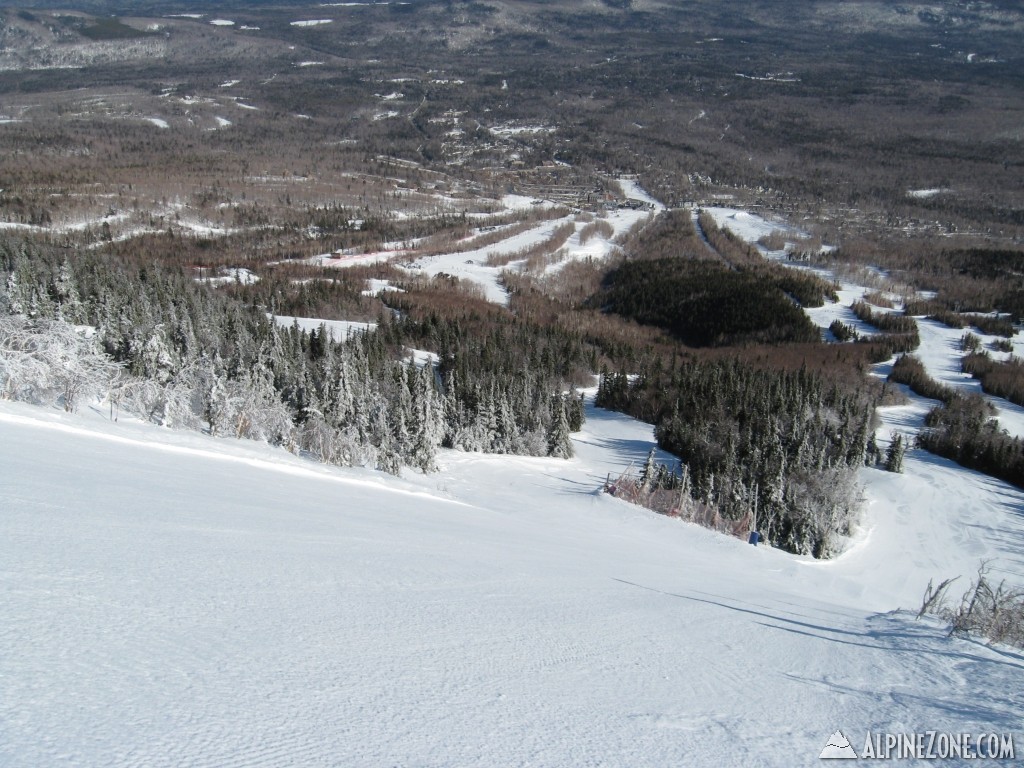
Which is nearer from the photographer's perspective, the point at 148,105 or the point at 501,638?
the point at 501,638

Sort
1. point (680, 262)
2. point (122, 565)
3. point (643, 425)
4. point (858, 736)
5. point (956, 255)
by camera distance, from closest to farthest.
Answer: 1. point (858, 736)
2. point (122, 565)
3. point (643, 425)
4. point (680, 262)
5. point (956, 255)

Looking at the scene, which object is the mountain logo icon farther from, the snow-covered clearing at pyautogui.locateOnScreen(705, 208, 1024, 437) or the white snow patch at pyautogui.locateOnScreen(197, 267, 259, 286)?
the white snow patch at pyautogui.locateOnScreen(197, 267, 259, 286)

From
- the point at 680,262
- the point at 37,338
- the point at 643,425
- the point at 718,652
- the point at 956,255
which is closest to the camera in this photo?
the point at 718,652

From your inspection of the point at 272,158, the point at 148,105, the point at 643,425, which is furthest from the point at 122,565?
the point at 148,105

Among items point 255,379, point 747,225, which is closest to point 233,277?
point 255,379

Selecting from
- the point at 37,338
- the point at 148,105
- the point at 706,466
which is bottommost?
the point at 706,466

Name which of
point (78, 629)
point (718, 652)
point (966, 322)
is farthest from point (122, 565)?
point (966, 322)

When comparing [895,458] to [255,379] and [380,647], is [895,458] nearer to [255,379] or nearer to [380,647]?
[255,379]

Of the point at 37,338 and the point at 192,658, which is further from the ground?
the point at 192,658

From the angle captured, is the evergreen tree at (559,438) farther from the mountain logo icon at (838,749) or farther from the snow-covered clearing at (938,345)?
the snow-covered clearing at (938,345)

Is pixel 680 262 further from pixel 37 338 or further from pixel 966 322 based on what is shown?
pixel 37 338
